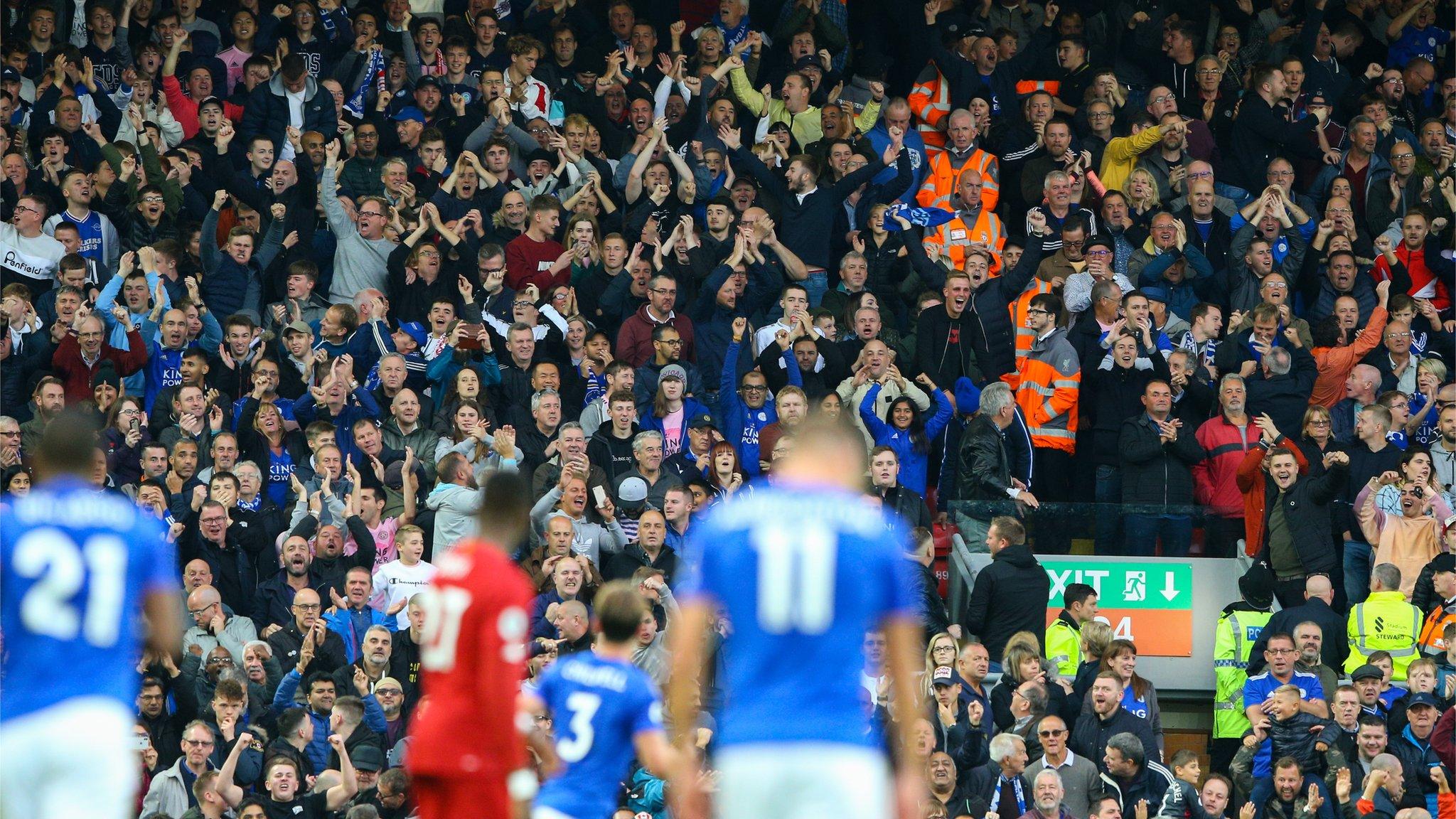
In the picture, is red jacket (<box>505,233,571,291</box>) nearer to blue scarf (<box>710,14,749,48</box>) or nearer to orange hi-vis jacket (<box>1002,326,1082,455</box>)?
blue scarf (<box>710,14,749,48</box>)

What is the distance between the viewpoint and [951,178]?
21406 millimetres

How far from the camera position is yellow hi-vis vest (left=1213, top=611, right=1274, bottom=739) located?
668 inches

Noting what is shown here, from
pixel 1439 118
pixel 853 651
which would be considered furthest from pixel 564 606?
pixel 1439 118

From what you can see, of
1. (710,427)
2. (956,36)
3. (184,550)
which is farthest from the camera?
(956,36)

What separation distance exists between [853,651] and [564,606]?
8539 millimetres

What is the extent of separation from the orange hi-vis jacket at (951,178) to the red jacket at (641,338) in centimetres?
324

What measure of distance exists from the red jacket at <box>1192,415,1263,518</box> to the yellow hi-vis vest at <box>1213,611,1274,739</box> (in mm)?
1281

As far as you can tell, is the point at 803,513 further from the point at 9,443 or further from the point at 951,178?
the point at 951,178

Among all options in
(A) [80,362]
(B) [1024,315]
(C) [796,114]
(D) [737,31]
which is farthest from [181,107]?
(B) [1024,315]

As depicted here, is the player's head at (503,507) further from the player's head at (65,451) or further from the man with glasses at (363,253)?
the man with glasses at (363,253)

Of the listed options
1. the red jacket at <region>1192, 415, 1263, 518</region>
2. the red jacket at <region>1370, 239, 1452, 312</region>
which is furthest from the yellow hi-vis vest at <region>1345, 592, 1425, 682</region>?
the red jacket at <region>1370, 239, 1452, 312</region>

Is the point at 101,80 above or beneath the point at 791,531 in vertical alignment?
above

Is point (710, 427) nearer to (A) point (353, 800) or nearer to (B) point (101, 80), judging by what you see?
(A) point (353, 800)

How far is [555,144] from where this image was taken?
68.4ft
